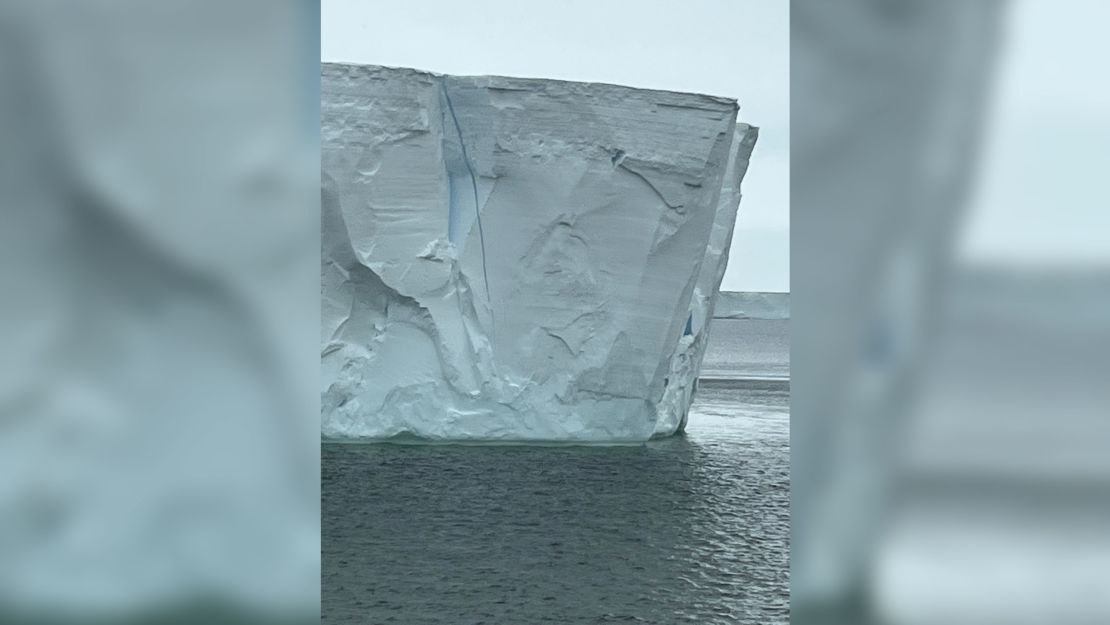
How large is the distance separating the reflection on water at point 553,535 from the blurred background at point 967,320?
366cm

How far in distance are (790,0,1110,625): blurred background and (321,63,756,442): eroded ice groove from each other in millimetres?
9187

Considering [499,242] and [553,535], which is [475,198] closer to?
[499,242]

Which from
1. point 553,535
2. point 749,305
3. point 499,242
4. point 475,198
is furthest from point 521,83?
point 749,305

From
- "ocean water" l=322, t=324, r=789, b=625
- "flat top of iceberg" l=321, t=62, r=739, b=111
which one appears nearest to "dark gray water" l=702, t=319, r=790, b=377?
"flat top of iceberg" l=321, t=62, r=739, b=111

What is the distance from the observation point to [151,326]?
4.78 feet

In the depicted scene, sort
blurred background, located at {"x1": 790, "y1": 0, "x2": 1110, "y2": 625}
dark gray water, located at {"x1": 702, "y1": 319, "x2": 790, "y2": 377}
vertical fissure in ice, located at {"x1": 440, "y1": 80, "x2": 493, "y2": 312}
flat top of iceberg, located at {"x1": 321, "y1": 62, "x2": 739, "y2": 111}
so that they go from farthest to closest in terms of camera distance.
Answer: dark gray water, located at {"x1": 702, "y1": 319, "x2": 790, "y2": 377} < vertical fissure in ice, located at {"x1": 440, "y1": 80, "x2": 493, "y2": 312} < flat top of iceberg, located at {"x1": 321, "y1": 62, "x2": 739, "y2": 111} < blurred background, located at {"x1": 790, "y1": 0, "x2": 1110, "y2": 625}

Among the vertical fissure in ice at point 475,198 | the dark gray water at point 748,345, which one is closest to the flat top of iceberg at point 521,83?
the vertical fissure in ice at point 475,198

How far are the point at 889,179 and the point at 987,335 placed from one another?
0.23 metres

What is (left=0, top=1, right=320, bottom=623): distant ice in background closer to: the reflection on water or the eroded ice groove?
the reflection on water

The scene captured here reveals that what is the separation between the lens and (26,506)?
4.82ft

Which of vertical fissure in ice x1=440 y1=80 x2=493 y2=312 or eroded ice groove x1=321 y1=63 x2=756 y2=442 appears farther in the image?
vertical fissure in ice x1=440 y1=80 x2=493 y2=312

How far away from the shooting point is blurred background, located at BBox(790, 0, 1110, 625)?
4.66 ft

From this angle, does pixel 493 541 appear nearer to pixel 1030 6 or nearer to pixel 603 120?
pixel 603 120

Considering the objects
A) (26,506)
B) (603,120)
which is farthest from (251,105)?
(603,120)
